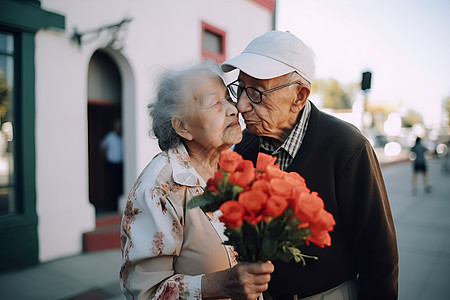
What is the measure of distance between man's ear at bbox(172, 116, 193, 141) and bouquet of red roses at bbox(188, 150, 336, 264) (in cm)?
53

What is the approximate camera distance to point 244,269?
1147mm

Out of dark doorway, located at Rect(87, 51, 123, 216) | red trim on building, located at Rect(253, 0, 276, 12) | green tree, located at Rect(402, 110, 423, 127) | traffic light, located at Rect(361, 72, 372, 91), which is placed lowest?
dark doorway, located at Rect(87, 51, 123, 216)

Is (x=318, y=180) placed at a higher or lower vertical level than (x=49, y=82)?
lower

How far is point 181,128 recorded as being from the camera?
1613mm

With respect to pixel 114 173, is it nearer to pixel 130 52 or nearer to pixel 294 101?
pixel 130 52

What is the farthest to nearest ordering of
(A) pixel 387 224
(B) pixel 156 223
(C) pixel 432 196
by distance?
(C) pixel 432 196 < (A) pixel 387 224 < (B) pixel 156 223

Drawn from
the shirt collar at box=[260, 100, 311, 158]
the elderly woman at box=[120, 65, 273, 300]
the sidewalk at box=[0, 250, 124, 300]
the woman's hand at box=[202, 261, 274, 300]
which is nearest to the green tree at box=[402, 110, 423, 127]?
the sidewalk at box=[0, 250, 124, 300]

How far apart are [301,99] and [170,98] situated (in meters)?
0.65

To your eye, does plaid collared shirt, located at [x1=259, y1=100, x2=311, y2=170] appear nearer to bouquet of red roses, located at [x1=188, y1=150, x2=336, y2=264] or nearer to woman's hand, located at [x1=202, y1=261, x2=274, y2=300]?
bouquet of red roses, located at [x1=188, y1=150, x2=336, y2=264]

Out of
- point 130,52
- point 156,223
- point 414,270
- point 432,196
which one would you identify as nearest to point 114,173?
point 130,52

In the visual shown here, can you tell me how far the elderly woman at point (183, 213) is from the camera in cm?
128

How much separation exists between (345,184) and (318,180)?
0.12m

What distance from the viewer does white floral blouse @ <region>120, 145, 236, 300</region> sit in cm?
129

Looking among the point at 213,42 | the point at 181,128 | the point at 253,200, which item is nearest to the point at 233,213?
the point at 253,200
